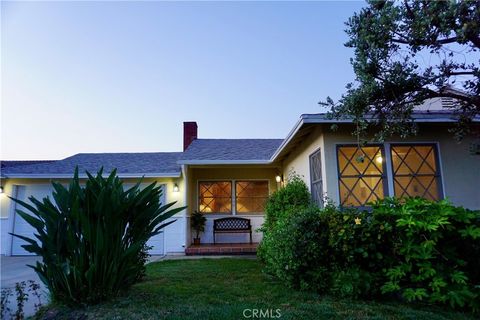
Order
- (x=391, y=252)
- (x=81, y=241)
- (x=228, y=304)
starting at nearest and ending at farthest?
(x=81, y=241)
(x=228, y=304)
(x=391, y=252)

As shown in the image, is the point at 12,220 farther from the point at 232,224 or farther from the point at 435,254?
the point at 435,254

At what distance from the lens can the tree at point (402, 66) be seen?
14.0 ft

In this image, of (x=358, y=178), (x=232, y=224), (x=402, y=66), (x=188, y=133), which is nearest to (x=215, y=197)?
(x=232, y=224)

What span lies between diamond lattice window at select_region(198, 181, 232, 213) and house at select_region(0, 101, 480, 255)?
0.04 metres

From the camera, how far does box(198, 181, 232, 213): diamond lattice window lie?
35.6 ft

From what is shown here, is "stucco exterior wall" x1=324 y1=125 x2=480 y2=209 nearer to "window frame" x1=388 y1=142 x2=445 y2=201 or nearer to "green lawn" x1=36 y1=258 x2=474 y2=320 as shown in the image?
"window frame" x1=388 y1=142 x2=445 y2=201

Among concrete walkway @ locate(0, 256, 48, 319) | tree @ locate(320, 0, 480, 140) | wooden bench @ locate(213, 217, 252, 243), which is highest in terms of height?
tree @ locate(320, 0, 480, 140)

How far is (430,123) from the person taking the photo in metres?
5.94

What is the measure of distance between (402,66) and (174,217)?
24.8 feet

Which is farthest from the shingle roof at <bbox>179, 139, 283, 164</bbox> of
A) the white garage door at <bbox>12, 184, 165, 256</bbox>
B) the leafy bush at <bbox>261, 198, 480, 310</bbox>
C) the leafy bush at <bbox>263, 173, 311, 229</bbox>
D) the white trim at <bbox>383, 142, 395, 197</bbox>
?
the leafy bush at <bbox>261, 198, 480, 310</bbox>

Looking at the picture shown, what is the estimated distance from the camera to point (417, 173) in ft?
20.0

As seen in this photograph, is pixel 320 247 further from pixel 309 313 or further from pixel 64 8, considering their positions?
pixel 64 8

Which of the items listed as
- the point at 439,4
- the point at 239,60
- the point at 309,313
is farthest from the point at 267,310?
the point at 239,60

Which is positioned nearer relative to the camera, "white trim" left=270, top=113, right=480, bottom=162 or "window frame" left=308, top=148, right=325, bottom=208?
"white trim" left=270, top=113, right=480, bottom=162
